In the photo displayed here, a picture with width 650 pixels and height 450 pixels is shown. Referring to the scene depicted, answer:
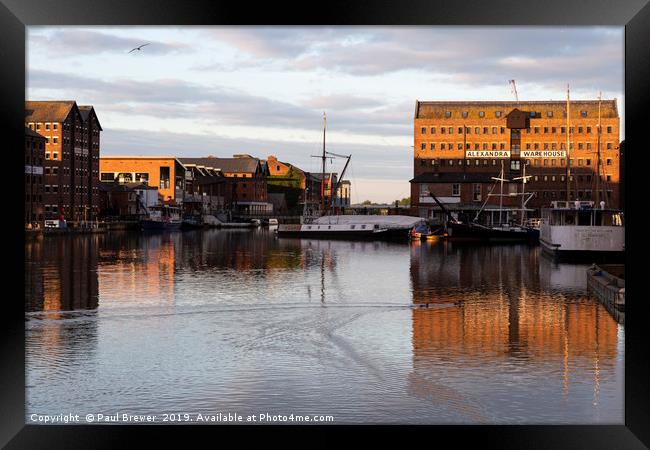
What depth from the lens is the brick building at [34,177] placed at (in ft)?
339

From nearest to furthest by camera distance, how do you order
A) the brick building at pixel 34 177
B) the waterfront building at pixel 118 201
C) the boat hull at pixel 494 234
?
the boat hull at pixel 494 234 → the brick building at pixel 34 177 → the waterfront building at pixel 118 201

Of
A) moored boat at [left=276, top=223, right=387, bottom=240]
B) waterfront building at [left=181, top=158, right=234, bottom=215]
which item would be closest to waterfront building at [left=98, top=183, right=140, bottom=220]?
waterfront building at [left=181, top=158, right=234, bottom=215]

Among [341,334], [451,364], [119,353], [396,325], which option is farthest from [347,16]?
[396,325]

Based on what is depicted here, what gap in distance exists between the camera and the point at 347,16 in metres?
11.2

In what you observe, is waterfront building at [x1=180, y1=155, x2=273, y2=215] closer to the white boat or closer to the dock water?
the white boat

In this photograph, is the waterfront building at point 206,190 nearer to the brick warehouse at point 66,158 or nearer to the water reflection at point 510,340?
the brick warehouse at point 66,158

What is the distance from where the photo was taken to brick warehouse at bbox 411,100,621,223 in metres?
129

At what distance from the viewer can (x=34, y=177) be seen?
4205 inches

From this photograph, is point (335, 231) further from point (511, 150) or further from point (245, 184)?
point (245, 184)

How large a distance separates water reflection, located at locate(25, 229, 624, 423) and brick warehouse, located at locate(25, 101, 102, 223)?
245 feet

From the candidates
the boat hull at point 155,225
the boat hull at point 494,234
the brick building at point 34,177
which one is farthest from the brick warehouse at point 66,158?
the boat hull at point 494,234

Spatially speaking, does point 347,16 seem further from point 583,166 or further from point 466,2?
point 583,166

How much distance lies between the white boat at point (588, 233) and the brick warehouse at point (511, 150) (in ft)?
222
